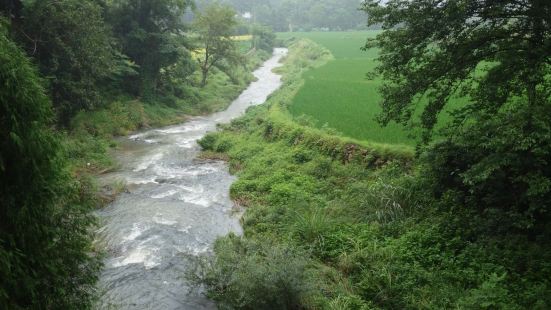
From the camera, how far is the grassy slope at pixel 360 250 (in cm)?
699

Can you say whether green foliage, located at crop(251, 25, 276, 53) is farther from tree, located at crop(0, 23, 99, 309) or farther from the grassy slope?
tree, located at crop(0, 23, 99, 309)

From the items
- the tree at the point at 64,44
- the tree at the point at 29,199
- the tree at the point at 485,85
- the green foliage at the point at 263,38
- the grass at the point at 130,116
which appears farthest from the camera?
the green foliage at the point at 263,38

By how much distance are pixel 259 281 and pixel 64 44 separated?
15.9 metres

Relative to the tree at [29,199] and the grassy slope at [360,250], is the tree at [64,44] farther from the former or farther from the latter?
the tree at [29,199]

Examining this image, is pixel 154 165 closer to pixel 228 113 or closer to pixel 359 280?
pixel 359 280

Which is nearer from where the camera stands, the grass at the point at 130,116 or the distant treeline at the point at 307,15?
the grass at the point at 130,116

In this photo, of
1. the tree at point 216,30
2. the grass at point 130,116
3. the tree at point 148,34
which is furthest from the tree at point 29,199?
the tree at point 216,30

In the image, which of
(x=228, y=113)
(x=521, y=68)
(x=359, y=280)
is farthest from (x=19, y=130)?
(x=228, y=113)

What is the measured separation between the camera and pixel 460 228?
8625 millimetres

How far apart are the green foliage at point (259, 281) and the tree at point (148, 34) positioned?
858 inches

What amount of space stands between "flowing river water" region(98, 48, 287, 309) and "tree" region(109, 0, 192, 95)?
7878 mm

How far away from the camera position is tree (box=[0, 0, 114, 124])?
58.1 ft

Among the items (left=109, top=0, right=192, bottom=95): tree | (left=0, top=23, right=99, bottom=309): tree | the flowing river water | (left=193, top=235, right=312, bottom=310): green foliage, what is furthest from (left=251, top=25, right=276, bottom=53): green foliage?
(left=0, top=23, right=99, bottom=309): tree

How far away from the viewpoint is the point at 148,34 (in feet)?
88.9
